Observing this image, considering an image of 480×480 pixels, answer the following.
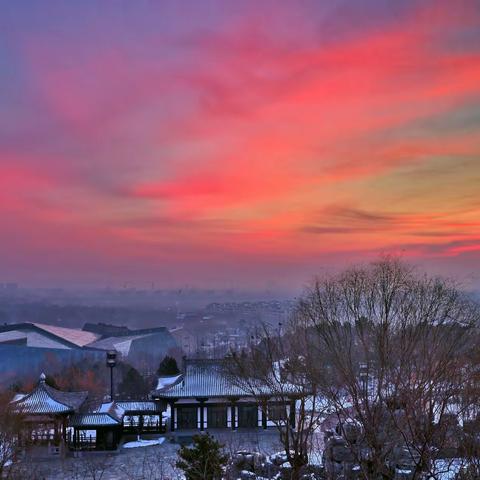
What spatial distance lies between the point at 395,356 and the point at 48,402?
1542cm

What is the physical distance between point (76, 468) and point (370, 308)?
1141 cm

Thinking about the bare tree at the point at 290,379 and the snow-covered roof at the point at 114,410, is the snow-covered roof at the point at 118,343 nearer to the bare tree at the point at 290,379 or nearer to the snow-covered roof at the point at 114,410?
the snow-covered roof at the point at 114,410

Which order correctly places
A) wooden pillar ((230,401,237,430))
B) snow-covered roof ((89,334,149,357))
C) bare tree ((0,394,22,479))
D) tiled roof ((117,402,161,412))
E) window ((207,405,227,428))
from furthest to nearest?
snow-covered roof ((89,334,149,357)) < window ((207,405,227,428)) < wooden pillar ((230,401,237,430)) < tiled roof ((117,402,161,412)) < bare tree ((0,394,22,479))

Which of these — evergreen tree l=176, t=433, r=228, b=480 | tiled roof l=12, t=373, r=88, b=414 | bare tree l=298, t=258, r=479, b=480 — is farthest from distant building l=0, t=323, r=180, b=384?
evergreen tree l=176, t=433, r=228, b=480

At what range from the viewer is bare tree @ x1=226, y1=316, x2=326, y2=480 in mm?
14258

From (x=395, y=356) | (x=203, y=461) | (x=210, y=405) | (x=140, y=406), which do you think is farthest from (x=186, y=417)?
(x=395, y=356)

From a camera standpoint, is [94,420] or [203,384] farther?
[203,384]

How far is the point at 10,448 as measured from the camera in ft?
50.0

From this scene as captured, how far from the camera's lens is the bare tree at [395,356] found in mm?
10562

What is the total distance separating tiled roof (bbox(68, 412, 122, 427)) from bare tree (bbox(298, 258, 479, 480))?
9884 millimetres

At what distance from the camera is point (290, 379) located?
17797mm

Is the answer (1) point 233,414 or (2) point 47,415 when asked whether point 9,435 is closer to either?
(2) point 47,415

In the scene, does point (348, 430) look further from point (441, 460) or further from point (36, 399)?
point (36, 399)

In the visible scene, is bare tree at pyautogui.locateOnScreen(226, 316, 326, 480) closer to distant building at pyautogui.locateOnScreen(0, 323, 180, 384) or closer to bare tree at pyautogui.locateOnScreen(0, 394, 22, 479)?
bare tree at pyautogui.locateOnScreen(0, 394, 22, 479)
